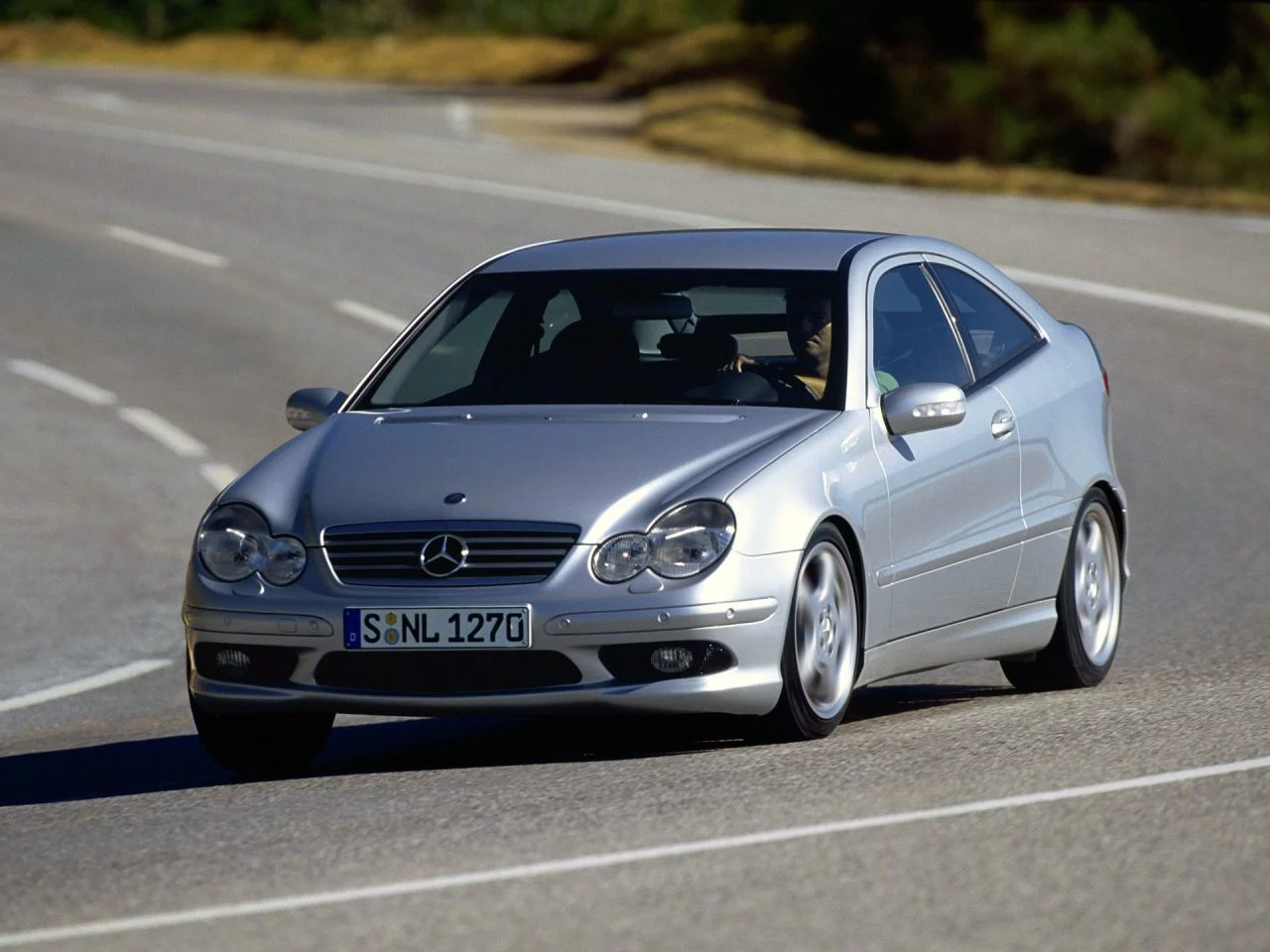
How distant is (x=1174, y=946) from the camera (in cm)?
523

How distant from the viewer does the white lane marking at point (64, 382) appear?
20.3m

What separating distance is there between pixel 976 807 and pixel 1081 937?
1.35 meters

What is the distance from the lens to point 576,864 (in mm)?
6137

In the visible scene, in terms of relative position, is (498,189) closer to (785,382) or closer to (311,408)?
(311,408)

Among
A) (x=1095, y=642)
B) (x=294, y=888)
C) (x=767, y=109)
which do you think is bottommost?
(x=767, y=109)

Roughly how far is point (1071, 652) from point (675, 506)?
243 centimetres

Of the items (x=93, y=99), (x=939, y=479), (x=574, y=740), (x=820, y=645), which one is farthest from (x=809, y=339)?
(x=93, y=99)

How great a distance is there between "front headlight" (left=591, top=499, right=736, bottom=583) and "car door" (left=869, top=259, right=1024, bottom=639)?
84 centimetres

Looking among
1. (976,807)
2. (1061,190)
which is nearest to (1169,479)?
(976,807)

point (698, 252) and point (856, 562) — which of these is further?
point (698, 252)

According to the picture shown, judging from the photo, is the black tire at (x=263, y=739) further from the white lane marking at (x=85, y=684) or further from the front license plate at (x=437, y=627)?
the white lane marking at (x=85, y=684)

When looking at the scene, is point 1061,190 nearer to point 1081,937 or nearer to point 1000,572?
point 1000,572

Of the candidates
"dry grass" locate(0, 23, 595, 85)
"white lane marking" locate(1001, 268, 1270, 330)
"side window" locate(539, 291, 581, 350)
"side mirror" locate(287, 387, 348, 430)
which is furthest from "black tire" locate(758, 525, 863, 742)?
"dry grass" locate(0, 23, 595, 85)

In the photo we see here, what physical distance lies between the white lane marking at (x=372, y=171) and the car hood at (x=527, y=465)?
59.8ft
